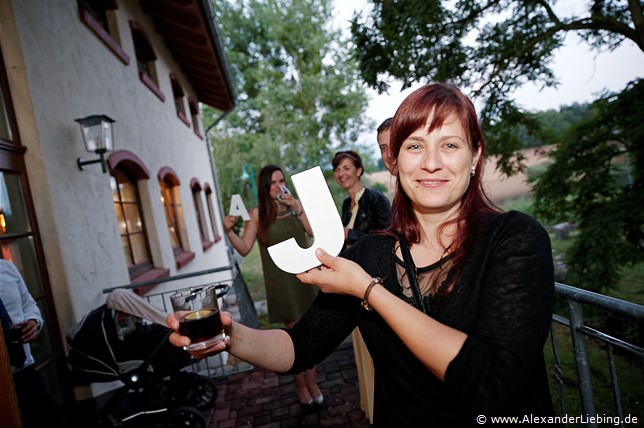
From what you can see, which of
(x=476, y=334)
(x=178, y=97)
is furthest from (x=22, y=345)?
(x=178, y=97)

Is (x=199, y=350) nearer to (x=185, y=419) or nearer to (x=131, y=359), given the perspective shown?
(x=131, y=359)

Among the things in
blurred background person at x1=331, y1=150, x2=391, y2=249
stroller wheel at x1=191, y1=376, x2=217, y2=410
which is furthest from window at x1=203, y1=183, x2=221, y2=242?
blurred background person at x1=331, y1=150, x2=391, y2=249

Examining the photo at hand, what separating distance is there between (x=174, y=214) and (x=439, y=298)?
723cm

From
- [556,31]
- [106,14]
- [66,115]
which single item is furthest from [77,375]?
[556,31]

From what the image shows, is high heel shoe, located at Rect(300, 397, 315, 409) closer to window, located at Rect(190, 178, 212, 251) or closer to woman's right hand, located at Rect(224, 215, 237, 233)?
woman's right hand, located at Rect(224, 215, 237, 233)

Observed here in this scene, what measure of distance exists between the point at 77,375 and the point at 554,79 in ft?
20.0

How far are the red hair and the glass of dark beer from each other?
758mm

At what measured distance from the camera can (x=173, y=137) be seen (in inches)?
318

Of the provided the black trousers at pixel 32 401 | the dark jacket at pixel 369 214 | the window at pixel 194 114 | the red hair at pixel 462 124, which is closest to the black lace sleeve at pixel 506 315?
the red hair at pixel 462 124

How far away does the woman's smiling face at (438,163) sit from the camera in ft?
3.74

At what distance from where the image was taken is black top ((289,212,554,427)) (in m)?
0.86

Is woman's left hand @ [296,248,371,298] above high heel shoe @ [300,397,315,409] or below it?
above

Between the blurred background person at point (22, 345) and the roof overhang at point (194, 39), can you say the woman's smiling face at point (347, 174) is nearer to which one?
the blurred background person at point (22, 345)

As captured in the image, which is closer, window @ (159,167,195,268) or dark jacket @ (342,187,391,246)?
dark jacket @ (342,187,391,246)
